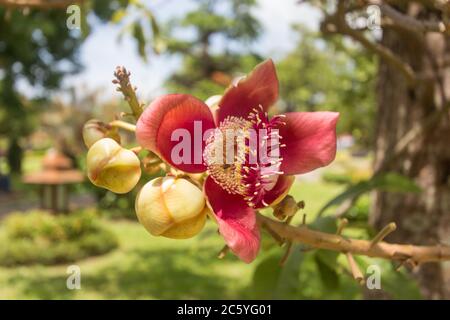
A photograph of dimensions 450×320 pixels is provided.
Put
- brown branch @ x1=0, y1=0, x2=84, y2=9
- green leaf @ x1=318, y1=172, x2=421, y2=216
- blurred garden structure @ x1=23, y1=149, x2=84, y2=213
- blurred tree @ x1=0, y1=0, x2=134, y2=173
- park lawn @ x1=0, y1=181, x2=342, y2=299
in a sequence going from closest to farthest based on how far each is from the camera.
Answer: brown branch @ x1=0, y1=0, x2=84, y2=9 → green leaf @ x1=318, y1=172, x2=421, y2=216 → park lawn @ x1=0, y1=181, x2=342, y2=299 → blurred garden structure @ x1=23, y1=149, x2=84, y2=213 → blurred tree @ x1=0, y1=0, x2=134, y2=173

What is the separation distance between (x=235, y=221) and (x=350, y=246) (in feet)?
0.73

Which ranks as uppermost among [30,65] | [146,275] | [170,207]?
[30,65]

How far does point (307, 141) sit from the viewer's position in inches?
28.9

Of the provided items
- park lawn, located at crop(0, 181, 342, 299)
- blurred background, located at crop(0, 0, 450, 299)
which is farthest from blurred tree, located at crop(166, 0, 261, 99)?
park lawn, located at crop(0, 181, 342, 299)

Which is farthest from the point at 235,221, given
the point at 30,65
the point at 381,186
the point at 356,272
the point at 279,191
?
the point at 30,65

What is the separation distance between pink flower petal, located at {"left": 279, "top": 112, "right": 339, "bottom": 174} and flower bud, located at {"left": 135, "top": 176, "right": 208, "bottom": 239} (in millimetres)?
148

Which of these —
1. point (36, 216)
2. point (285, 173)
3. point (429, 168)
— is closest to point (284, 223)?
point (285, 173)

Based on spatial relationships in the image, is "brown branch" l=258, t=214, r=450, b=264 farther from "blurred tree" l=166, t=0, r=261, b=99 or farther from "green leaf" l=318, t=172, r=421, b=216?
"blurred tree" l=166, t=0, r=261, b=99

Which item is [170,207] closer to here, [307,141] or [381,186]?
[307,141]

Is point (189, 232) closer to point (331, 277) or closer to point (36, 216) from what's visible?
point (331, 277)

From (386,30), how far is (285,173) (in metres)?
1.85

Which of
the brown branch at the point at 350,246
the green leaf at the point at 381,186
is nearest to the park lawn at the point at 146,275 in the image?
the green leaf at the point at 381,186

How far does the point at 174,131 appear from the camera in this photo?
0.69m

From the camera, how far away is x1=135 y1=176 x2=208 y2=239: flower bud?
2.09ft
